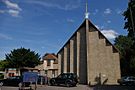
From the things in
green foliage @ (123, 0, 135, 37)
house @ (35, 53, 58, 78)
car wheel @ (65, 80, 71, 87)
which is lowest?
car wheel @ (65, 80, 71, 87)

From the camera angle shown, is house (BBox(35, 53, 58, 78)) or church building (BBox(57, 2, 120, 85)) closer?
church building (BBox(57, 2, 120, 85))

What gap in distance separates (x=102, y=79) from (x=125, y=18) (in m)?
12.5

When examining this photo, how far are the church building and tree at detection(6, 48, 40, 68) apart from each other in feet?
58.9

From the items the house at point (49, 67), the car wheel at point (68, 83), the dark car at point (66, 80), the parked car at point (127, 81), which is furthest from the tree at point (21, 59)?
the car wheel at point (68, 83)

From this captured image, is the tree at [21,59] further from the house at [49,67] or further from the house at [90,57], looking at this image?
the house at [90,57]

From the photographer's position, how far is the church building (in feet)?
152

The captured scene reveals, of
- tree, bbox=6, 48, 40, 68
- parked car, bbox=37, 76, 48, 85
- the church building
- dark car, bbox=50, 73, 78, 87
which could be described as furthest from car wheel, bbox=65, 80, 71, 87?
tree, bbox=6, 48, 40, 68

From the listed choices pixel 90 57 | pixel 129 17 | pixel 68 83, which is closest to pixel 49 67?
pixel 90 57

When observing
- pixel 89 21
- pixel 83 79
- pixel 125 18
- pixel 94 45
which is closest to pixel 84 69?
pixel 83 79

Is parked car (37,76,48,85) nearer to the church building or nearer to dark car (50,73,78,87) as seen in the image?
dark car (50,73,78,87)

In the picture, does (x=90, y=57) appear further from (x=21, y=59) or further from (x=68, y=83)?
(x=21, y=59)

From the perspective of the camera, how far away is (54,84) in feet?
122

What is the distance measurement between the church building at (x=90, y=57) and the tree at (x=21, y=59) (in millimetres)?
17950

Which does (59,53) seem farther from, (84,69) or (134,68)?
(134,68)
